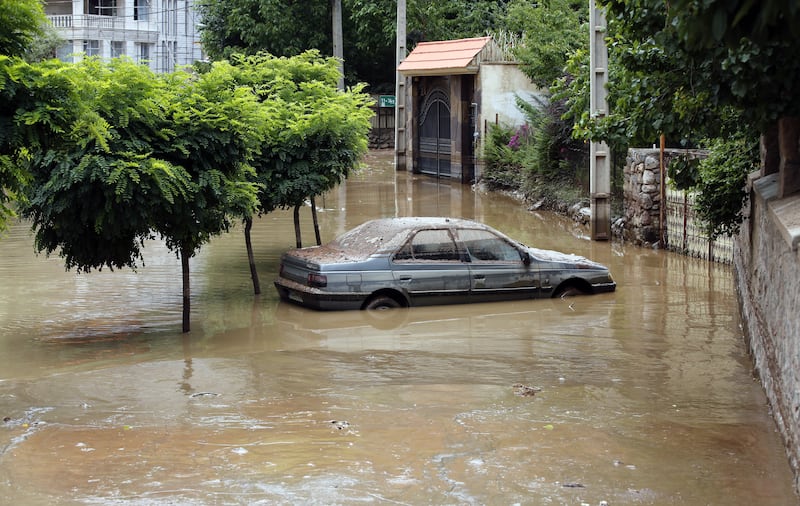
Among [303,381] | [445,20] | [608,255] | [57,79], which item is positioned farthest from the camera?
[445,20]

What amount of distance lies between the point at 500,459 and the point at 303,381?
3287mm

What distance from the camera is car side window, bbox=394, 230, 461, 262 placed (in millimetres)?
14190

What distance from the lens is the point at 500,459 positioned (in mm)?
7531

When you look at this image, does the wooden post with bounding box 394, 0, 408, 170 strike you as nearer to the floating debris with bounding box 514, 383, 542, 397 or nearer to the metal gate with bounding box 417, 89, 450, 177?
the metal gate with bounding box 417, 89, 450, 177

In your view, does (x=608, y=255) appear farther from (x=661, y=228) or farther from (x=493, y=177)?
(x=493, y=177)

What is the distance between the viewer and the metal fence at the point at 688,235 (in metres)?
18.2

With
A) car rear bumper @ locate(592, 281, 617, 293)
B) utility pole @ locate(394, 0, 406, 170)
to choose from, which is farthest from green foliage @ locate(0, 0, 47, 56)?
utility pole @ locate(394, 0, 406, 170)

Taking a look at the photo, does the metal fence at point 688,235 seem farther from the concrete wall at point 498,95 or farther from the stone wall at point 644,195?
the concrete wall at point 498,95

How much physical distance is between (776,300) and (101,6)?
5337 centimetres

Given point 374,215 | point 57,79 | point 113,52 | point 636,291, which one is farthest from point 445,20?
point 57,79

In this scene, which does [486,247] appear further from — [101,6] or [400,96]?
[101,6]

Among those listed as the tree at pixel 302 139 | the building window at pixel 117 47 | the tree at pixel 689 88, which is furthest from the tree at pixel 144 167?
the building window at pixel 117 47

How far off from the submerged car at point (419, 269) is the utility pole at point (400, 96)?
67.0ft

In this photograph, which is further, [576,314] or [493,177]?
[493,177]
